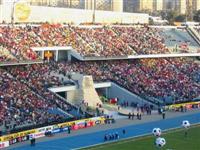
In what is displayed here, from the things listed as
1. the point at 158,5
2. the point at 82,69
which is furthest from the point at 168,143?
the point at 158,5

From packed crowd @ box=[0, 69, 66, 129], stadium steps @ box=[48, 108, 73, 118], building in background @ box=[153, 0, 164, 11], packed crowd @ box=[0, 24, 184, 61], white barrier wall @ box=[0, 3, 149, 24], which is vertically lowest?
stadium steps @ box=[48, 108, 73, 118]

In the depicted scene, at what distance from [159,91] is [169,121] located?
9716 mm

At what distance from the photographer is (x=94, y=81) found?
191ft

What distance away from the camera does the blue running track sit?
39312mm

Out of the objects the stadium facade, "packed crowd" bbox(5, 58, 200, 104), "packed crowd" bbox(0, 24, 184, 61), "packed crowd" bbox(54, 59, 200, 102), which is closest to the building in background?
the stadium facade

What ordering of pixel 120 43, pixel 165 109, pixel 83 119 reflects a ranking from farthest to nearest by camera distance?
1. pixel 120 43
2. pixel 165 109
3. pixel 83 119

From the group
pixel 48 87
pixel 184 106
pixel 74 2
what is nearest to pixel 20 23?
pixel 48 87

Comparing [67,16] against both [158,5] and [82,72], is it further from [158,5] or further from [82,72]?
[158,5]

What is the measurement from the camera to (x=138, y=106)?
57438 mm

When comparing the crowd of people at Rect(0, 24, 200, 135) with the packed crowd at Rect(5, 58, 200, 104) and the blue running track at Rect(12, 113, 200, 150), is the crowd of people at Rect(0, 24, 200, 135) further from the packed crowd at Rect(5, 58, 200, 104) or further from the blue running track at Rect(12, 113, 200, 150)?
the blue running track at Rect(12, 113, 200, 150)

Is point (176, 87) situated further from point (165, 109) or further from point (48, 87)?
point (48, 87)

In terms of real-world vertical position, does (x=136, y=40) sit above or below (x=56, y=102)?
above

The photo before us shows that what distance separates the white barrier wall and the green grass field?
25.5 metres

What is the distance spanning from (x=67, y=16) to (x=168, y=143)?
3234cm
